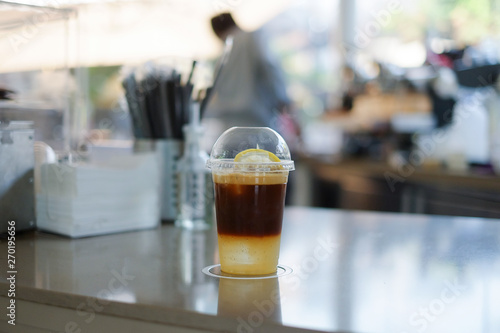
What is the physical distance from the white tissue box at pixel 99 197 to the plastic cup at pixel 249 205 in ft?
1.30

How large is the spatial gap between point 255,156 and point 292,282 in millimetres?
197

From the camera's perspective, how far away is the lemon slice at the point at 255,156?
0.84m

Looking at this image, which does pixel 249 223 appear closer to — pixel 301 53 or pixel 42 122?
pixel 42 122

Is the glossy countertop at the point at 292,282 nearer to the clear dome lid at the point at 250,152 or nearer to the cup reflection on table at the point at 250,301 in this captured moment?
the cup reflection on table at the point at 250,301

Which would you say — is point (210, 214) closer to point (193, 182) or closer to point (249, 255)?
point (193, 182)

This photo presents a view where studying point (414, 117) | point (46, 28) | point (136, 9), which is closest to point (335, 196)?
point (414, 117)

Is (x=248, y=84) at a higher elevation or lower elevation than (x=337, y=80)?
lower
